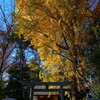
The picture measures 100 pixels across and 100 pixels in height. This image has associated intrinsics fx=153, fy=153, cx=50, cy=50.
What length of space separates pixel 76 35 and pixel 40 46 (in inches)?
69.5

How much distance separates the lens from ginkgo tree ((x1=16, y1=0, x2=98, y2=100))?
6391 millimetres

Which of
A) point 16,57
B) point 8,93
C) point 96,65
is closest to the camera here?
point 96,65

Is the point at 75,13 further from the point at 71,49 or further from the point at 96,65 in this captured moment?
the point at 96,65

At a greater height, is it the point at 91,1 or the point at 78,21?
the point at 91,1

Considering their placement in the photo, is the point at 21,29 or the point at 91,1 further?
the point at 91,1

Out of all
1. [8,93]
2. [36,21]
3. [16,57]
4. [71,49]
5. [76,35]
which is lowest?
[8,93]

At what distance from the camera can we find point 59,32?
6.92 m

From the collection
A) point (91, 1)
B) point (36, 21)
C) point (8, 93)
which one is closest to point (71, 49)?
point (36, 21)

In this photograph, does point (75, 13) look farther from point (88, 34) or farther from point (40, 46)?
point (40, 46)

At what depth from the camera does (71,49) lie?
6914 millimetres

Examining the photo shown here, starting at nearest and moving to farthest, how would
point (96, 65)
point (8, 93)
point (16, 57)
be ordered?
point (96, 65) < point (8, 93) < point (16, 57)

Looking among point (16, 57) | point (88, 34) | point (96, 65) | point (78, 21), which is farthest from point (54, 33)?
point (16, 57)

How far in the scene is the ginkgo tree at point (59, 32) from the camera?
6.39m

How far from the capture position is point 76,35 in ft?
22.5
